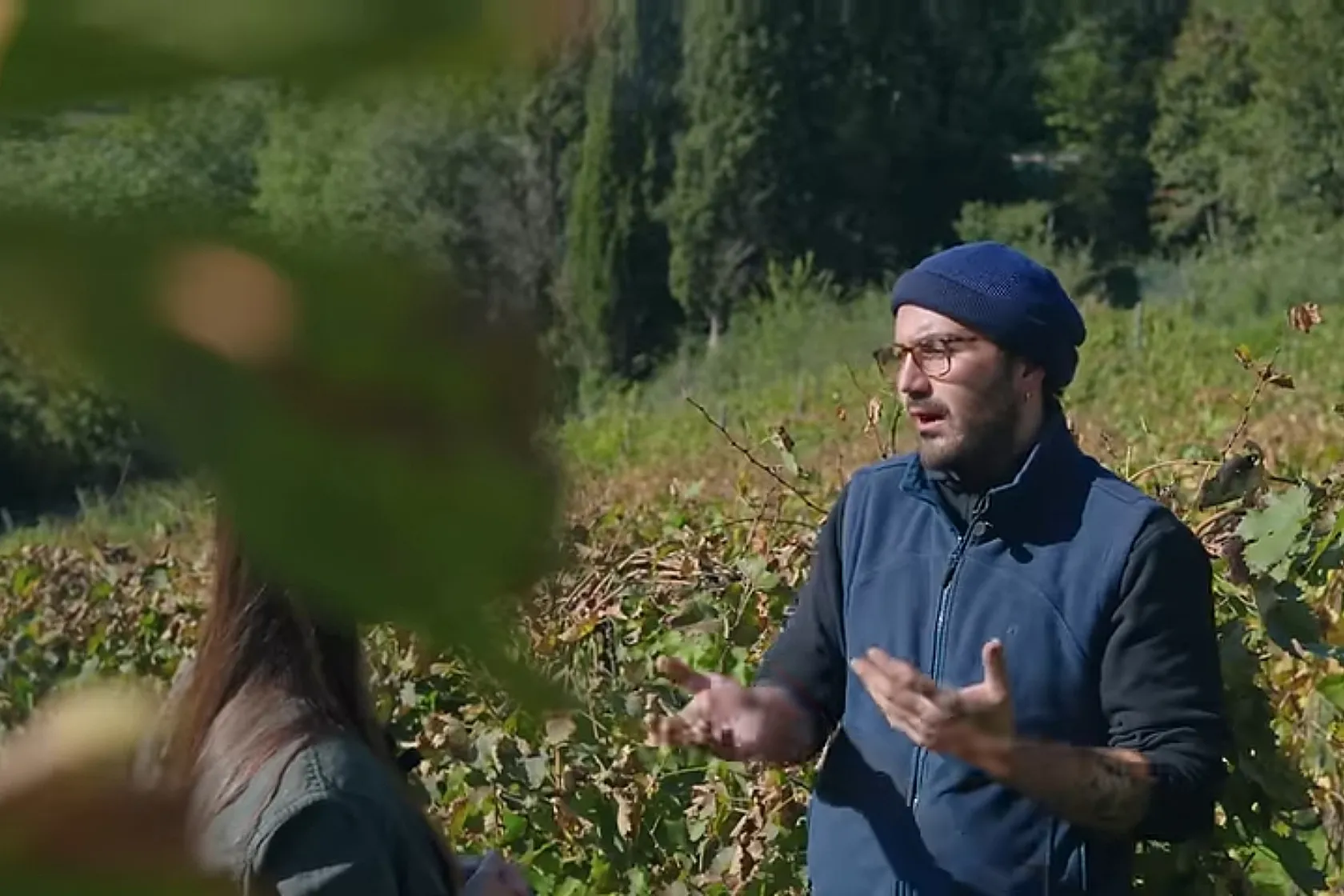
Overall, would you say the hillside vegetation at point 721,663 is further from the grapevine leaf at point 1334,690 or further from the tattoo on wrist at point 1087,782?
the tattoo on wrist at point 1087,782

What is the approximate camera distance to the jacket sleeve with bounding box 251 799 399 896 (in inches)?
51.7

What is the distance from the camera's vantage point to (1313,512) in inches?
89.4

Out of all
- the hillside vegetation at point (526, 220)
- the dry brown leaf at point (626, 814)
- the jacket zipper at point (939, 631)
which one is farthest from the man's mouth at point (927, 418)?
the hillside vegetation at point (526, 220)

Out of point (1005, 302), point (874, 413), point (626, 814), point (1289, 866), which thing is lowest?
point (626, 814)

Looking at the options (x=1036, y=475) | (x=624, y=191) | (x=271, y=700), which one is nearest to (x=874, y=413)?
(x=1036, y=475)

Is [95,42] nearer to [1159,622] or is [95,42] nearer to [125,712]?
[125,712]

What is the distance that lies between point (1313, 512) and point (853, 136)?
202 cm

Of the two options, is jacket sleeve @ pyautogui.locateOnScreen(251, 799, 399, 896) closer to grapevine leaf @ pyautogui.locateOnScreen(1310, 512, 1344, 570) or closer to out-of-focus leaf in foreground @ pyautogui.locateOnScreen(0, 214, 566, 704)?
out-of-focus leaf in foreground @ pyautogui.locateOnScreen(0, 214, 566, 704)

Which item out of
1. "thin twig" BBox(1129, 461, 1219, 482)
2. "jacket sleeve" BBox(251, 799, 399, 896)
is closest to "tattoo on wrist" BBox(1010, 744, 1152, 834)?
"jacket sleeve" BBox(251, 799, 399, 896)

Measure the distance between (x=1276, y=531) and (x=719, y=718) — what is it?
707mm

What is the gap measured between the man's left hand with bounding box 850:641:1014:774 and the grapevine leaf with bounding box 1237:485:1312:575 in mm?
637

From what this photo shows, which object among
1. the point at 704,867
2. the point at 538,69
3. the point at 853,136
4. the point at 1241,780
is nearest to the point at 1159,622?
Answer: the point at 1241,780

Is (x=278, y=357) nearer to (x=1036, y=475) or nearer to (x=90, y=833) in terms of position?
(x=90, y=833)

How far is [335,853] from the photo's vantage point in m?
1.34
